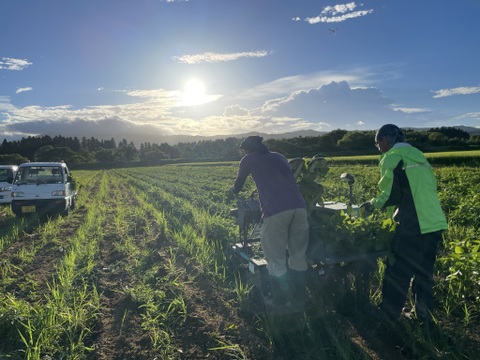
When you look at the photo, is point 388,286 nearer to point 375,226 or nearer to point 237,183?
point 375,226

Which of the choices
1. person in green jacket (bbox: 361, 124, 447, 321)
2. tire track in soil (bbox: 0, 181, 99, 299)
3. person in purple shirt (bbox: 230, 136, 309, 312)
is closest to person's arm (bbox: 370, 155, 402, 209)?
person in green jacket (bbox: 361, 124, 447, 321)

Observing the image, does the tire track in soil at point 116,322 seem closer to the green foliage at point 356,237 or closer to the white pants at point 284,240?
the white pants at point 284,240

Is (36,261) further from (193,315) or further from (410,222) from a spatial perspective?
(410,222)

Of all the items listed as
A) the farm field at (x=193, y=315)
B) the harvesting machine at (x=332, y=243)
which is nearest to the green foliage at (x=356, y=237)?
the harvesting machine at (x=332, y=243)

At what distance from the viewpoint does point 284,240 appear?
14.5ft

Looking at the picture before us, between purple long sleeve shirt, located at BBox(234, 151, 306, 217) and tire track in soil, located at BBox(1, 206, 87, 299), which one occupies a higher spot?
purple long sleeve shirt, located at BBox(234, 151, 306, 217)

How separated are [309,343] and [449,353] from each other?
4.39 feet

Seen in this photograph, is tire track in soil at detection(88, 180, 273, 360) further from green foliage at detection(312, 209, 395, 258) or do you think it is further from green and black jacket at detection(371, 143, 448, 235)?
green and black jacket at detection(371, 143, 448, 235)

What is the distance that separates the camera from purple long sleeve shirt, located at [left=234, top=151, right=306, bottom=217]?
4.35m

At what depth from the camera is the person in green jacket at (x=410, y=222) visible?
394 cm

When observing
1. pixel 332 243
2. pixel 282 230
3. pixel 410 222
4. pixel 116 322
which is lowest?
pixel 116 322

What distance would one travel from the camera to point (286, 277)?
442 centimetres

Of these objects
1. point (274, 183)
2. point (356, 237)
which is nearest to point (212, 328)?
point (274, 183)

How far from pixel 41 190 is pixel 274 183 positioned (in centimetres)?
1047
